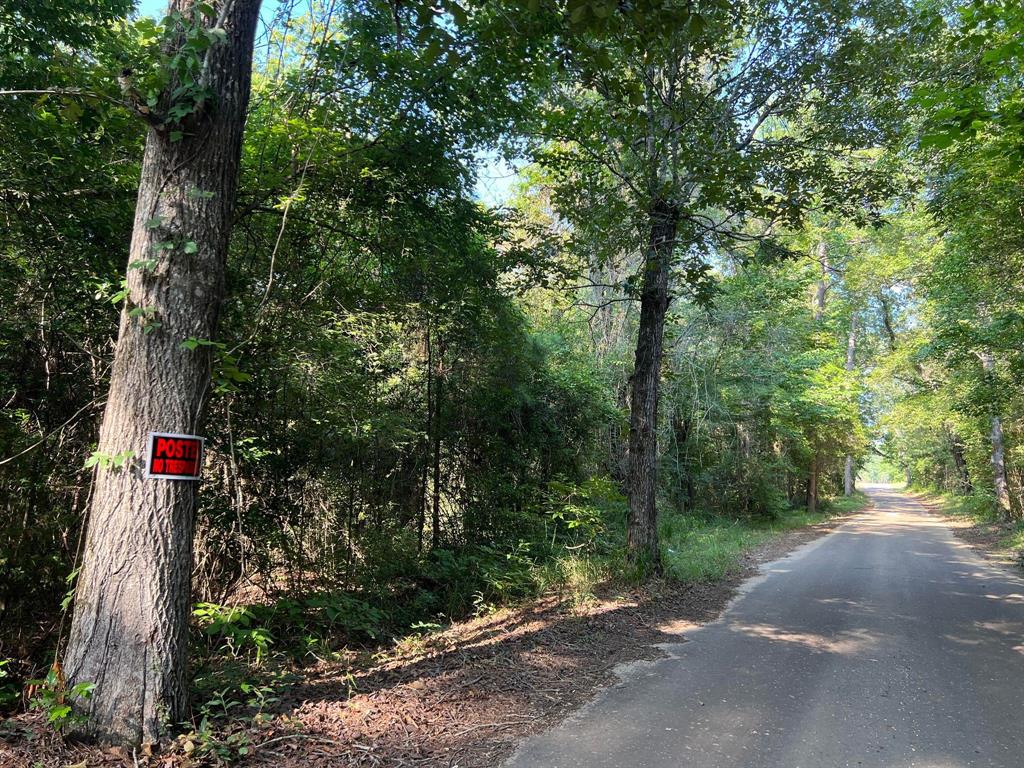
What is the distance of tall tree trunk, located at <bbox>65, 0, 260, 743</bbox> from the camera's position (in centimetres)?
334

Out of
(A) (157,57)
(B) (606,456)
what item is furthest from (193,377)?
(B) (606,456)

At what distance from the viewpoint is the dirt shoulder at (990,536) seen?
13852 millimetres

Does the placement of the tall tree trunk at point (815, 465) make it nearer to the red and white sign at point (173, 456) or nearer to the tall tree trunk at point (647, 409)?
the tall tree trunk at point (647, 409)

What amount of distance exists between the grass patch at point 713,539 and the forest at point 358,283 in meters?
0.23

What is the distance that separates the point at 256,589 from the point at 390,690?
2718 mm

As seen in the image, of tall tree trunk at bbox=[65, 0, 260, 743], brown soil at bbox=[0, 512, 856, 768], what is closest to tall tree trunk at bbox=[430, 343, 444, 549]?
brown soil at bbox=[0, 512, 856, 768]

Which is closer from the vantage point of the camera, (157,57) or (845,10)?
(157,57)

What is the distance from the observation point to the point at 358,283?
7.37 m

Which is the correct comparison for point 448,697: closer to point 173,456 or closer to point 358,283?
point 173,456

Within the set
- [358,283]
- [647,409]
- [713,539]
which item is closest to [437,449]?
[358,283]

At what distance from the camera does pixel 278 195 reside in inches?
223

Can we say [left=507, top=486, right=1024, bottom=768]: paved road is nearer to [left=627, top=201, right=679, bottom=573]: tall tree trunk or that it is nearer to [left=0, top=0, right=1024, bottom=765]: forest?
[left=627, top=201, right=679, bottom=573]: tall tree trunk

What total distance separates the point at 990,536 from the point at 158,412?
22641mm

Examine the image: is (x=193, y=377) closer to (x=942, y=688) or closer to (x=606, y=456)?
(x=942, y=688)
